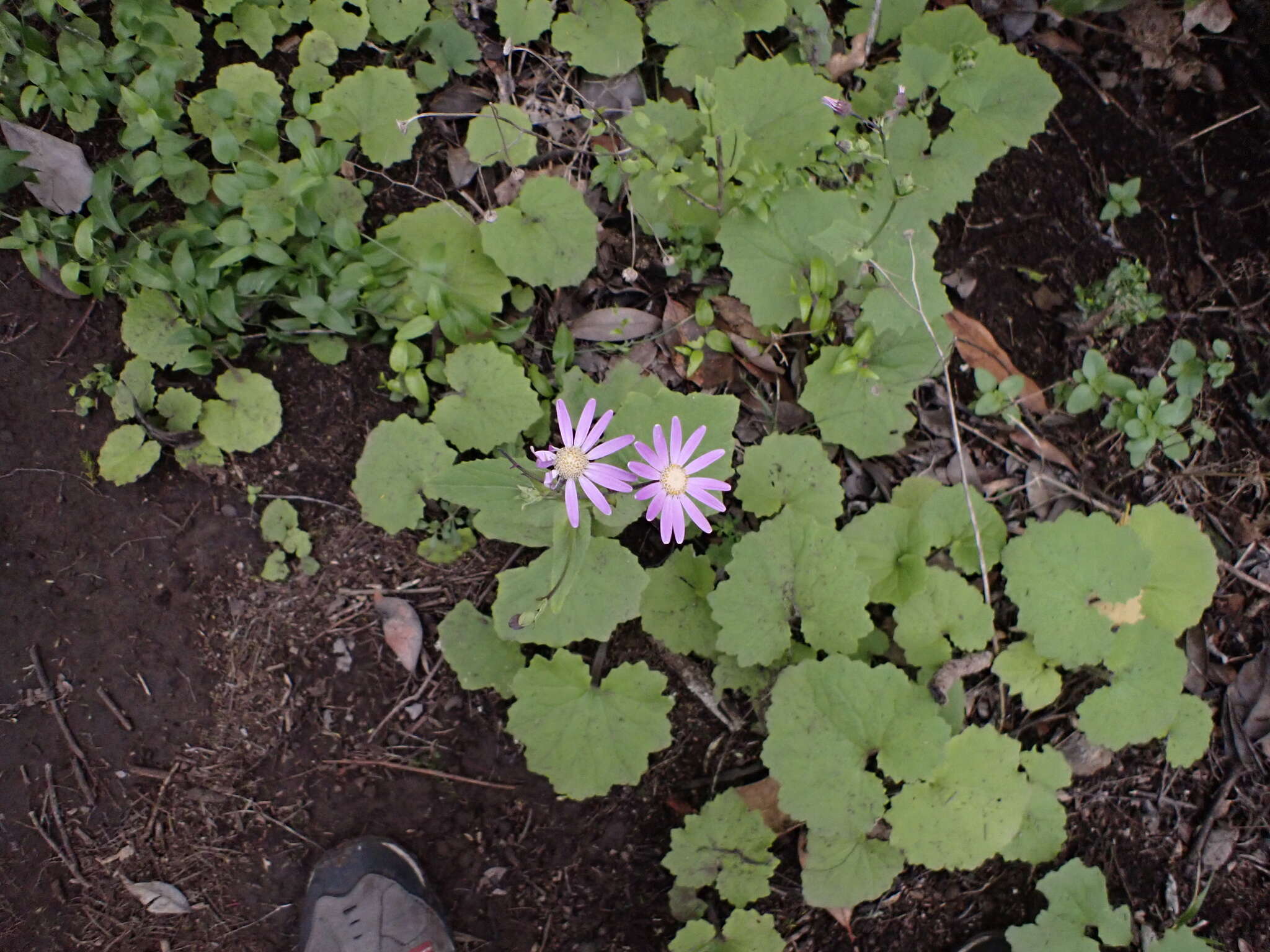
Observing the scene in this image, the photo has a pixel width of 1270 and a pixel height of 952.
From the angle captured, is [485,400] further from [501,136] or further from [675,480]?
[501,136]

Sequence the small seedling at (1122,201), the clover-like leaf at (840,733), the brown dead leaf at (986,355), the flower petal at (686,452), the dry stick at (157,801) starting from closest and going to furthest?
1. the flower petal at (686,452)
2. the clover-like leaf at (840,733)
3. the dry stick at (157,801)
4. the brown dead leaf at (986,355)
5. the small seedling at (1122,201)

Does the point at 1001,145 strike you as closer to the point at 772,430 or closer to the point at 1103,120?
the point at 1103,120

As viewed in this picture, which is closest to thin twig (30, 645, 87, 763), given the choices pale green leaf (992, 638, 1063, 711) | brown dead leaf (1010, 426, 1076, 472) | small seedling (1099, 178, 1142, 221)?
pale green leaf (992, 638, 1063, 711)

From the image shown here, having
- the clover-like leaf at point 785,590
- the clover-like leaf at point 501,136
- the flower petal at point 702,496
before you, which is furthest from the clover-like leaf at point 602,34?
the clover-like leaf at point 785,590

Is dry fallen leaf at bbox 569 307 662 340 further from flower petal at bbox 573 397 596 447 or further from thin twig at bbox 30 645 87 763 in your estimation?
thin twig at bbox 30 645 87 763

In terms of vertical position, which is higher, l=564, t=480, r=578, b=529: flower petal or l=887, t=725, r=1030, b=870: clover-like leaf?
l=564, t=480, r=578, b=529: flower petal

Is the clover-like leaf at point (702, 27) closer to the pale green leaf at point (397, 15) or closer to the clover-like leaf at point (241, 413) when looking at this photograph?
the pale green leaf at point (397, 15)

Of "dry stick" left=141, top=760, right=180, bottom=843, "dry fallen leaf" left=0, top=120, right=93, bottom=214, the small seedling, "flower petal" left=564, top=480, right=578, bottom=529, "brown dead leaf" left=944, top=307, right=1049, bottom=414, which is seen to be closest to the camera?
"flower petal" left=564, top=480, right=578, bottom=529
